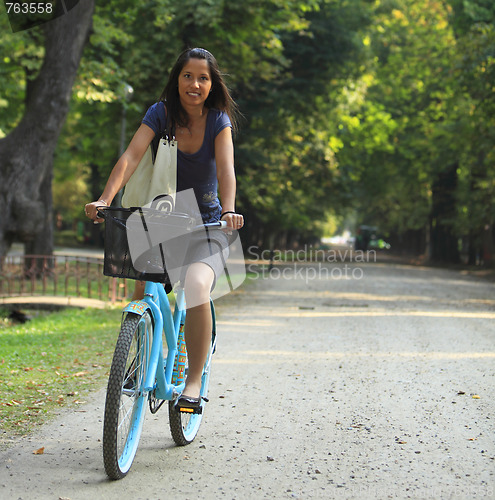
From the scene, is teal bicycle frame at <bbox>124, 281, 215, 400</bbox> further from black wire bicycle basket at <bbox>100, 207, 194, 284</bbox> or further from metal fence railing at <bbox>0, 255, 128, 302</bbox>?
metal fence railing at <bbox>0, 255, 128, 302</bbox>

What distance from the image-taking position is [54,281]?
551 inches

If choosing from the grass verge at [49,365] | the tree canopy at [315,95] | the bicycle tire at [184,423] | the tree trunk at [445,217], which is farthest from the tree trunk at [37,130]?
the tree trunk at [445,217]

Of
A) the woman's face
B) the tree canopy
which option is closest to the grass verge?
the woman's face

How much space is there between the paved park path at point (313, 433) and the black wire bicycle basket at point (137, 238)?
1058mm

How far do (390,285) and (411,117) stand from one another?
708 inches

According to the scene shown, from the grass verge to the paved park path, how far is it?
28 cm

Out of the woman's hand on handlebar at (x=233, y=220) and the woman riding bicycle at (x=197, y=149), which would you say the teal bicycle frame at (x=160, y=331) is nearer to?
the woman riding bicycle at (x=197, y=149)

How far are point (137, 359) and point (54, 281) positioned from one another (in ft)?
35.3

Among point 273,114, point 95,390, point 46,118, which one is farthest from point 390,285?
point 95,390

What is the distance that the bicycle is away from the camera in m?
3.43

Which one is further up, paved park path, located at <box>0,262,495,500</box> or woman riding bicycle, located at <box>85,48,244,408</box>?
woman riding bicycle, located at <box>85,48,244,408</box>

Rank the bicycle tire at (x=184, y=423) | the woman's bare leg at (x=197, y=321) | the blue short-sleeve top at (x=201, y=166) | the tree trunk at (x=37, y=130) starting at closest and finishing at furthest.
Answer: the woman's bare leg at (x=197, y=321)
the blue short-sleeve top at (x=201, y=166)
the bicycle tire at (x=184, y=423)
the tree trunk at (x=37, y=130)

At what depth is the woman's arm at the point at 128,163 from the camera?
12.5 feet

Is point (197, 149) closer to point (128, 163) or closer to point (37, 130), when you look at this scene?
point (128, 163)
